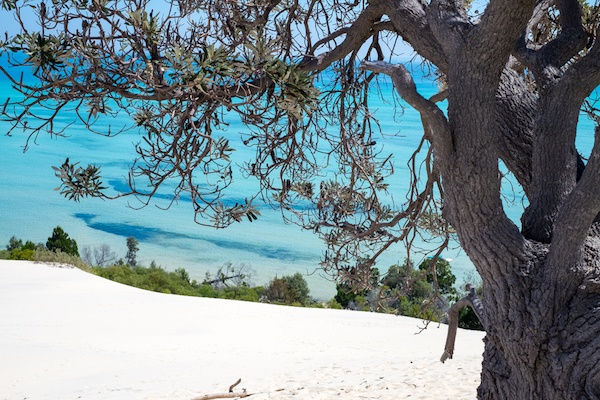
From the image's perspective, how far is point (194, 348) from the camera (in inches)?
401

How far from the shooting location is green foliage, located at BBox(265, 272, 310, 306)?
1695 centimetres

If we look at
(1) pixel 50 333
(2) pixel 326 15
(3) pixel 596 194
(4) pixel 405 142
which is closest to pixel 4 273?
(1) pixel 50 333

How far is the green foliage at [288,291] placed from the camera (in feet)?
55.6

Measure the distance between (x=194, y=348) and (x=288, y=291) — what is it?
7.08 metres

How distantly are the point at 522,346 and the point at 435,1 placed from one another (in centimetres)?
166

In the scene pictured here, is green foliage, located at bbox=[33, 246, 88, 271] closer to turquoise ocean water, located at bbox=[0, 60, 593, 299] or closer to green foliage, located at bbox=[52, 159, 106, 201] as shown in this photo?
turquoise ocean water, located at bbox=[0, 60, 593, 299]

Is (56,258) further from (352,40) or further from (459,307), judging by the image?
(459,307)

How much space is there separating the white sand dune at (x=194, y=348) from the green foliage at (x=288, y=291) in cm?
328

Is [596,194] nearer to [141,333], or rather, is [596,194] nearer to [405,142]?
[141,333]

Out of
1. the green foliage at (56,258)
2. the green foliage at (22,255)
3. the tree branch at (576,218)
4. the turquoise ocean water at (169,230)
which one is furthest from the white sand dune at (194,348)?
the turquoise ocean water at (169,230)

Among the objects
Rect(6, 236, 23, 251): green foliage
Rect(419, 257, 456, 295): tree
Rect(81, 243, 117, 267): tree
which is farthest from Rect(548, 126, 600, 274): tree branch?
Rect(6, 236, 23, 251): green foliage

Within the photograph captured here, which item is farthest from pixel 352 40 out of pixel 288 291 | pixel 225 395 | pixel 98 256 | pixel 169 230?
pixel 169 230

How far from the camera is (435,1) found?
10.6 feet

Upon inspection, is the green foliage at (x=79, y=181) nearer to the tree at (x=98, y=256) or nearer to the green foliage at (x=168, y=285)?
the green foliage at (x=168, y=285)
